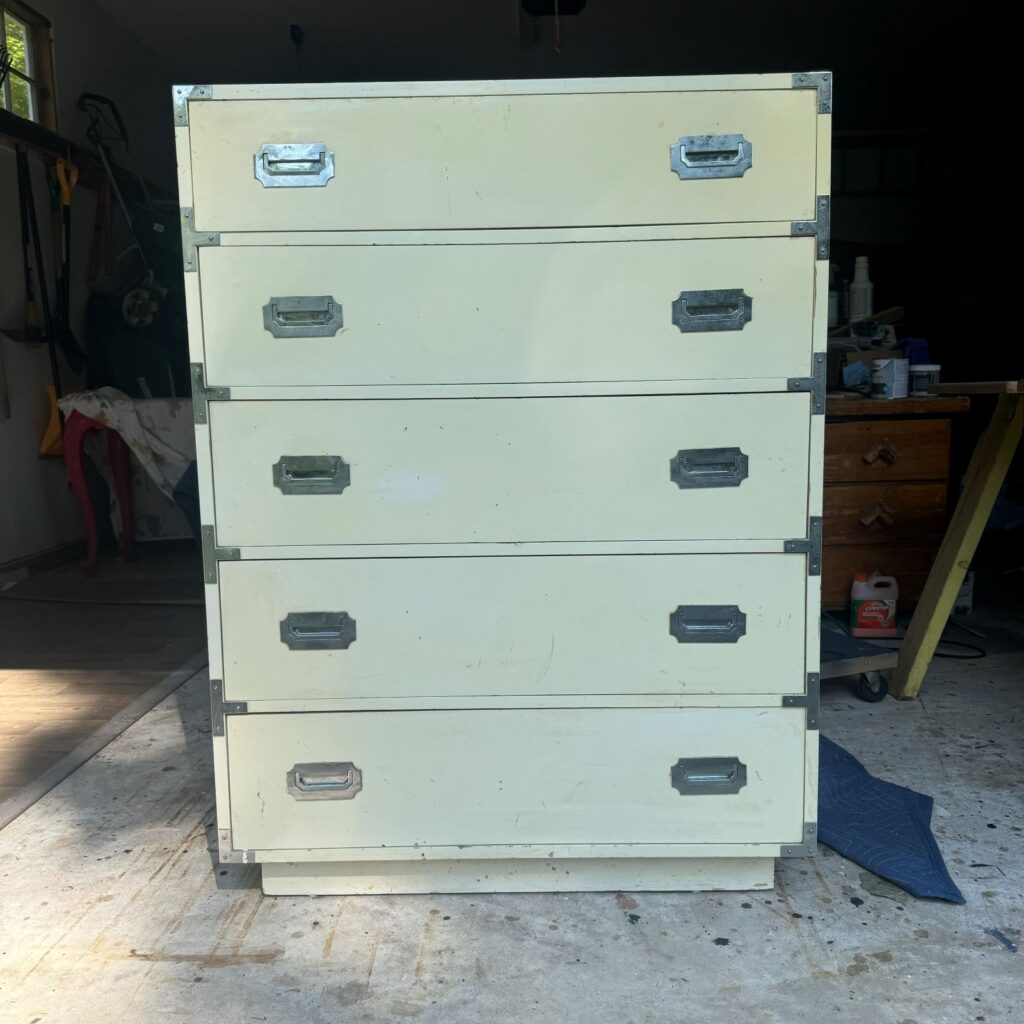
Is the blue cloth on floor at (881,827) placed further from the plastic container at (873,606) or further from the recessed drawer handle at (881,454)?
the recessed drawer handle at (881,454)

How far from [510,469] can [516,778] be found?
604mm

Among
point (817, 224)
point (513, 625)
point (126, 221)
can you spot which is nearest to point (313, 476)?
point (513, 625)

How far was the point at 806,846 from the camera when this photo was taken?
5.98ft

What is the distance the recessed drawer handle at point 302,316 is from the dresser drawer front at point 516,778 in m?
0.73

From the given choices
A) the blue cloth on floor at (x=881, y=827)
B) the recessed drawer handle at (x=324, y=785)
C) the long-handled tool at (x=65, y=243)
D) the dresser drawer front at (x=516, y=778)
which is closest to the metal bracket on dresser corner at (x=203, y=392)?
the dresser drawer front at (x=516, y=778)

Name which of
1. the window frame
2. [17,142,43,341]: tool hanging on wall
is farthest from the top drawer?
the window frame

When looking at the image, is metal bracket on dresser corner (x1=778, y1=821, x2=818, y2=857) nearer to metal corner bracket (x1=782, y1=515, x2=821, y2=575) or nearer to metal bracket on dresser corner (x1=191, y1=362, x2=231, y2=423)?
metal corner bracket (x1=782, y1=515, x2=821, y2=575)

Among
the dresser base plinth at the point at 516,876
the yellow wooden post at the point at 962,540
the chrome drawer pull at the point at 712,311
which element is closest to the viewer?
the chrome drawer pull at the point at 712,311

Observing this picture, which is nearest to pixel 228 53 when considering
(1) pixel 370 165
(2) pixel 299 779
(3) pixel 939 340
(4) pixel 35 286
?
(4) pixel 35 286

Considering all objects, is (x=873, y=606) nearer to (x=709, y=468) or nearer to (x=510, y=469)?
(x=709, y=468)

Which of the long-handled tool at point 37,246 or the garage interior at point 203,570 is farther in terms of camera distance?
the long-handled tool at point 37,246

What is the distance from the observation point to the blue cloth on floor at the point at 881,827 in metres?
1.91

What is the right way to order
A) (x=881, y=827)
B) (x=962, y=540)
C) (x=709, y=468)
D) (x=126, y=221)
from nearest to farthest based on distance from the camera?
(x=709, y=468) < (x=881, y=827) < (x=962, y=540) < (x=126, y=221)

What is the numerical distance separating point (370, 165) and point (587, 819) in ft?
4.24
